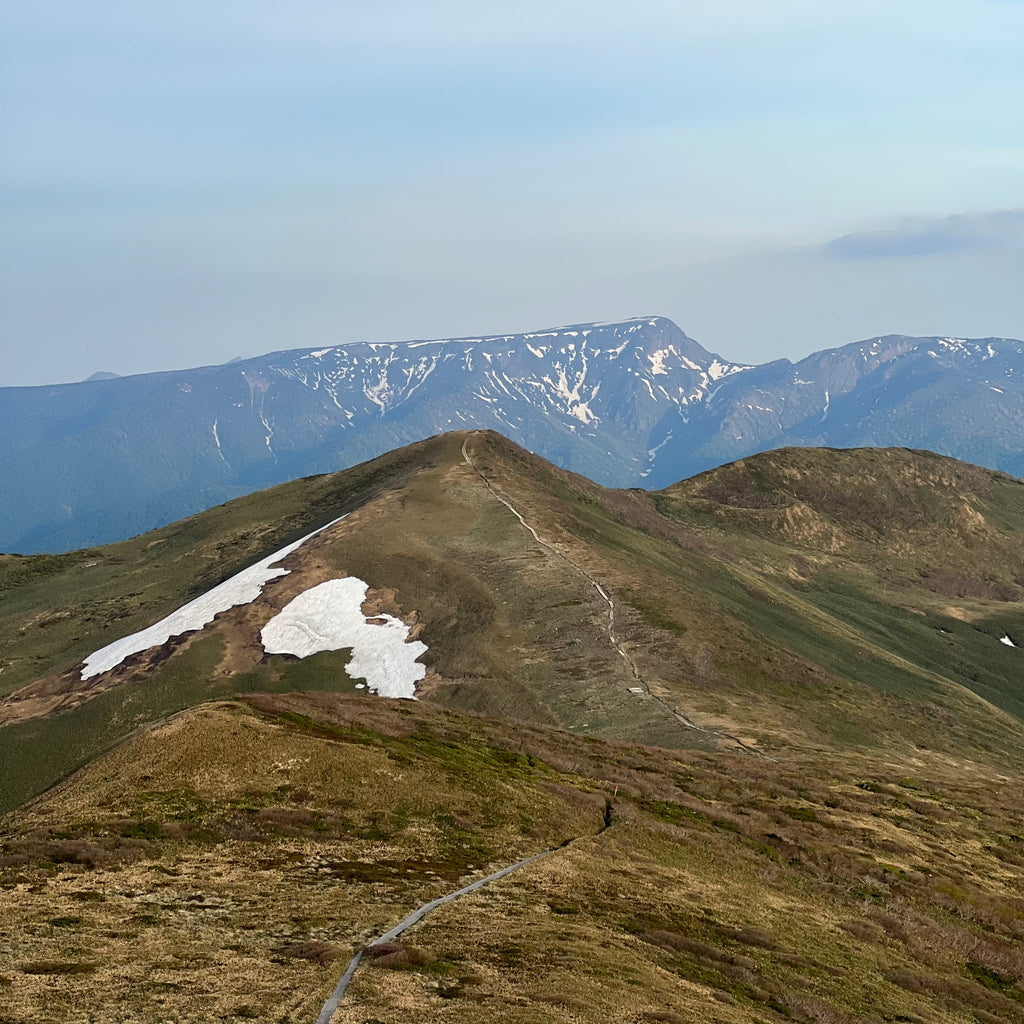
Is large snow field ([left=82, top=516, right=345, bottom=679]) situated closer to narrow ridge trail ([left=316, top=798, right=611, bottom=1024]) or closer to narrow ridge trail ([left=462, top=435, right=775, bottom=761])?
narrow ridge trail ([left=462, top=435, right=775, bottom=761])

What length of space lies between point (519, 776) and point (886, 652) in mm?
126007

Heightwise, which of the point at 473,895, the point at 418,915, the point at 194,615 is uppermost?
the point at 418,915

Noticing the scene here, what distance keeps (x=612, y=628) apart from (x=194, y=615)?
5963 cm

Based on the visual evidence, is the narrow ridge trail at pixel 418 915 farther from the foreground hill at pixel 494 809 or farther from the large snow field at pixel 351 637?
the large snow field at pixel 351 637

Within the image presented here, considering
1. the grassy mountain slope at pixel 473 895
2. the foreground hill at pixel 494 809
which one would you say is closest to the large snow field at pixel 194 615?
the foreground hill at pixel 494 809

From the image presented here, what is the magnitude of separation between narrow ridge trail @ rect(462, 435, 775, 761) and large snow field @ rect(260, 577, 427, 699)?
2516cm

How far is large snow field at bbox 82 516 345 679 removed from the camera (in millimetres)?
121062

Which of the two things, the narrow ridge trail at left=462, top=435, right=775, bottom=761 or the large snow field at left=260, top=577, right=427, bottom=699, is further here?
the large snow field at left=260, top=577, right=427, bottom=699

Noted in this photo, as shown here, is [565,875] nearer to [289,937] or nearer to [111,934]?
[289,937]

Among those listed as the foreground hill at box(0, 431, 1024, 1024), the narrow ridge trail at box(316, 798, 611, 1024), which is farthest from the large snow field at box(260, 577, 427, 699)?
the narrow ridge trail at box(316, 798, 611, 1024)

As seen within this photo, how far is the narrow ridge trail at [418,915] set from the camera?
83.6ft

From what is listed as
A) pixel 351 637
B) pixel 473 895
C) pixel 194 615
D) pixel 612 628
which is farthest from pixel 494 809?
pixel 194 615

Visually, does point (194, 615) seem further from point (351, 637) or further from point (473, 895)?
point (473, 895)

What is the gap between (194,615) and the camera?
128 metres
